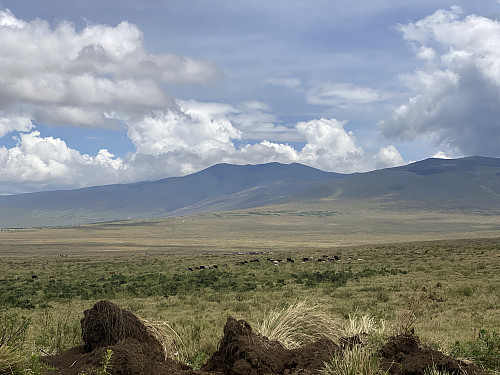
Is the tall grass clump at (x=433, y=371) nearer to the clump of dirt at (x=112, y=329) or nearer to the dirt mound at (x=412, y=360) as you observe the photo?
the dirt mound at (x=412, y=360)

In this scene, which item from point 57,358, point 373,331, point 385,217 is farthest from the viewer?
point 385,217

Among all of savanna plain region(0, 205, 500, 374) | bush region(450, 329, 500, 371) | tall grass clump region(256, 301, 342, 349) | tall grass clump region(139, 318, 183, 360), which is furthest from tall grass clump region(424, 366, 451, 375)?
tall grass clump region(139, 318, 183, 360)

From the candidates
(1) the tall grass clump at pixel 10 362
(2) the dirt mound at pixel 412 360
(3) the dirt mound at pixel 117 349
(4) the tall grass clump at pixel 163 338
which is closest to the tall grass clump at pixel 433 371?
(2) the dirt mound at pixel 412 360

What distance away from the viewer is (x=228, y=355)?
7746mm

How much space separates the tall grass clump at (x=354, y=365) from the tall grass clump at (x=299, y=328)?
2.53 metres

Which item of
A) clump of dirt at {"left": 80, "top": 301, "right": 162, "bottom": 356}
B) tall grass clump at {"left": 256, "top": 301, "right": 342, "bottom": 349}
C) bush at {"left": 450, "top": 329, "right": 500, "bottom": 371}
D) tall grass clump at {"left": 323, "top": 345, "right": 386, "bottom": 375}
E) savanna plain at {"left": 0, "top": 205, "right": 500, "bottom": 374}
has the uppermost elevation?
clump of dirt at {"left": 80, "top": 301, "right": 162, "bottom": 356}

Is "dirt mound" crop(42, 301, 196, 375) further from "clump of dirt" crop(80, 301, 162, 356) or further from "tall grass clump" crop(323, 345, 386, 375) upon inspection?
"tall grass clump" crop(323, 345, 386, 375)

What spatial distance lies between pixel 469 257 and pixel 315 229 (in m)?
126

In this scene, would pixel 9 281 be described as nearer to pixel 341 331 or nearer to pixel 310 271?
pixel 310 271

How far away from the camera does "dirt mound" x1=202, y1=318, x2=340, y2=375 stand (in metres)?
7.13

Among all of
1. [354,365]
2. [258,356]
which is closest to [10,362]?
[258,356]

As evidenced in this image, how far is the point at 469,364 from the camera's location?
7.11m

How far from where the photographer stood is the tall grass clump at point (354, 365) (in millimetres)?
6230

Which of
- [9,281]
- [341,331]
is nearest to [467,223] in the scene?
[9,281]
